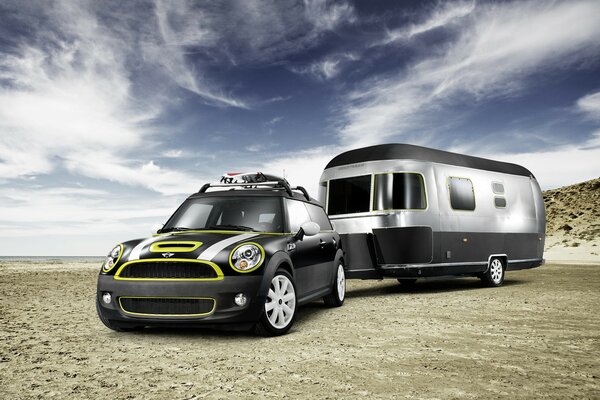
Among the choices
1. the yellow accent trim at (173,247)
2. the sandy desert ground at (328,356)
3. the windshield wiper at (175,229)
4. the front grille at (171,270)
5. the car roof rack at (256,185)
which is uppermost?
the car roof rack at (256,185)

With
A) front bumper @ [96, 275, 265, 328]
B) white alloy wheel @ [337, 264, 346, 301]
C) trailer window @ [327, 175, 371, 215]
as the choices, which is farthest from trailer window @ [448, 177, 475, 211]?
front bumper @ [96, 275, 265, 328]

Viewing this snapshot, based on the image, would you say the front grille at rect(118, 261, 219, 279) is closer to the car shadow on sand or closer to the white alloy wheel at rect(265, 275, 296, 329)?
the car shadow on sand

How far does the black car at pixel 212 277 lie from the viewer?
6160 millimetres

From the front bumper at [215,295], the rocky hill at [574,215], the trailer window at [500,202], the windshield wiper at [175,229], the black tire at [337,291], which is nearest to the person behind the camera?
the front bumper at [215,295]

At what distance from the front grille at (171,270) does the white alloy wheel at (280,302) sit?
2.56 feet

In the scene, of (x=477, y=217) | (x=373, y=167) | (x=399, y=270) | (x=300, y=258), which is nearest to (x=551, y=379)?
(x=300, y=258)

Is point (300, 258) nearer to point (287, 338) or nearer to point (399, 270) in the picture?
point (287, 338)

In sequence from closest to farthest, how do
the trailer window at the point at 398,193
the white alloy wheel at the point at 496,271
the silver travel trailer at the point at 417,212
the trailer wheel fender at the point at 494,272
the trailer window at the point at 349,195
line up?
the silver travel trailer at the point at 417,212 → the trailer window at the point at 398,193 → the trailer window at the point at 349,195 → the trailer wheel fender at the point at 494,272 → the white alloy wheel at the point at 496,271

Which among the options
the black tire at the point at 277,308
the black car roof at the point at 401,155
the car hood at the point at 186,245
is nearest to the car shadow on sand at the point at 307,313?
the black tire at the point at 277,308

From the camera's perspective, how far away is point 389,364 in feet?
Result: 17.0

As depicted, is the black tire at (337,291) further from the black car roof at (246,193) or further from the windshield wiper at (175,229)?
the windshield wiper at (175,229)

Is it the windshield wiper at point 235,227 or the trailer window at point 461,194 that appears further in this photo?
the trailer window at point 461,194

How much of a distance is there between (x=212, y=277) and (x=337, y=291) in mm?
3585

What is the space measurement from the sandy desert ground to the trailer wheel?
3.73 meters
